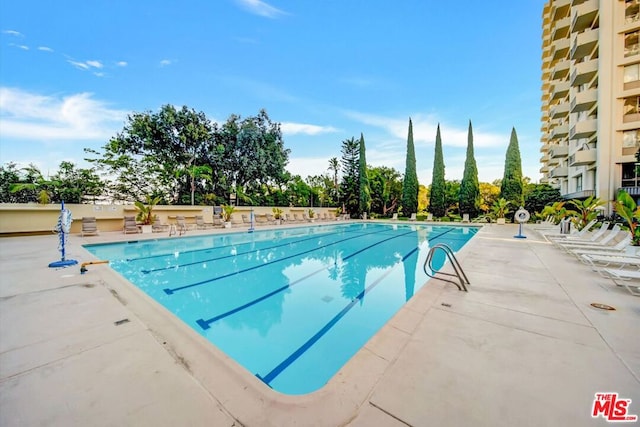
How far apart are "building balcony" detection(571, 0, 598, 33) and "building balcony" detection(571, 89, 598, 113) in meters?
4.91

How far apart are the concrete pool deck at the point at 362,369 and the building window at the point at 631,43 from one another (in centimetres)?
2087

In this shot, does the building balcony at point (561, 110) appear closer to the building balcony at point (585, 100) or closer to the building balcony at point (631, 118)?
the building balcony at point (585, 100)

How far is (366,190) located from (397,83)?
1051 centimetres

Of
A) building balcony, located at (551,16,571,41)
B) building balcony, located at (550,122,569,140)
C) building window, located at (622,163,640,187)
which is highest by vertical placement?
building balcony, located at (551,16,571,41)

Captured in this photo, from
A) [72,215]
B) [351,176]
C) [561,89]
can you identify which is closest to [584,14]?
[561,89]

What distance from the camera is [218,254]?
8.45 m

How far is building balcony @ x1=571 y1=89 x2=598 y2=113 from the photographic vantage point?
53.5 ft

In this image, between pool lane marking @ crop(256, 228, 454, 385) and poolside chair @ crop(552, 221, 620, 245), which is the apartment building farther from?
pool lane marking @ crop(256, 228, 454, 385)

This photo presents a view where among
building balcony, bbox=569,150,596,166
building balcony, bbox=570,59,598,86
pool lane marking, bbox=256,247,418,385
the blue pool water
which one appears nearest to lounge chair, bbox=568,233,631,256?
the blue pool water

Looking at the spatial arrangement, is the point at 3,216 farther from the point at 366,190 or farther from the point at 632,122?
the point at 632,122

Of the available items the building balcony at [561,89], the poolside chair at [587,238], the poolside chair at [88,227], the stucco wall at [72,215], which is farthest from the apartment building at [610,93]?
the poolside chair at [88,227]

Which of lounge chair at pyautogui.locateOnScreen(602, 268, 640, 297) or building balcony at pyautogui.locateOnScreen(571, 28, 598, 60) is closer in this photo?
lounge chair at pyautogui.locateOnScreen(602, 268, 640, 297)

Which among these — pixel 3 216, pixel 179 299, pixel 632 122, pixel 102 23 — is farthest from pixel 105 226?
pixel 632 122

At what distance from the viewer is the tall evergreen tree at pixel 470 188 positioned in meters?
22.7
